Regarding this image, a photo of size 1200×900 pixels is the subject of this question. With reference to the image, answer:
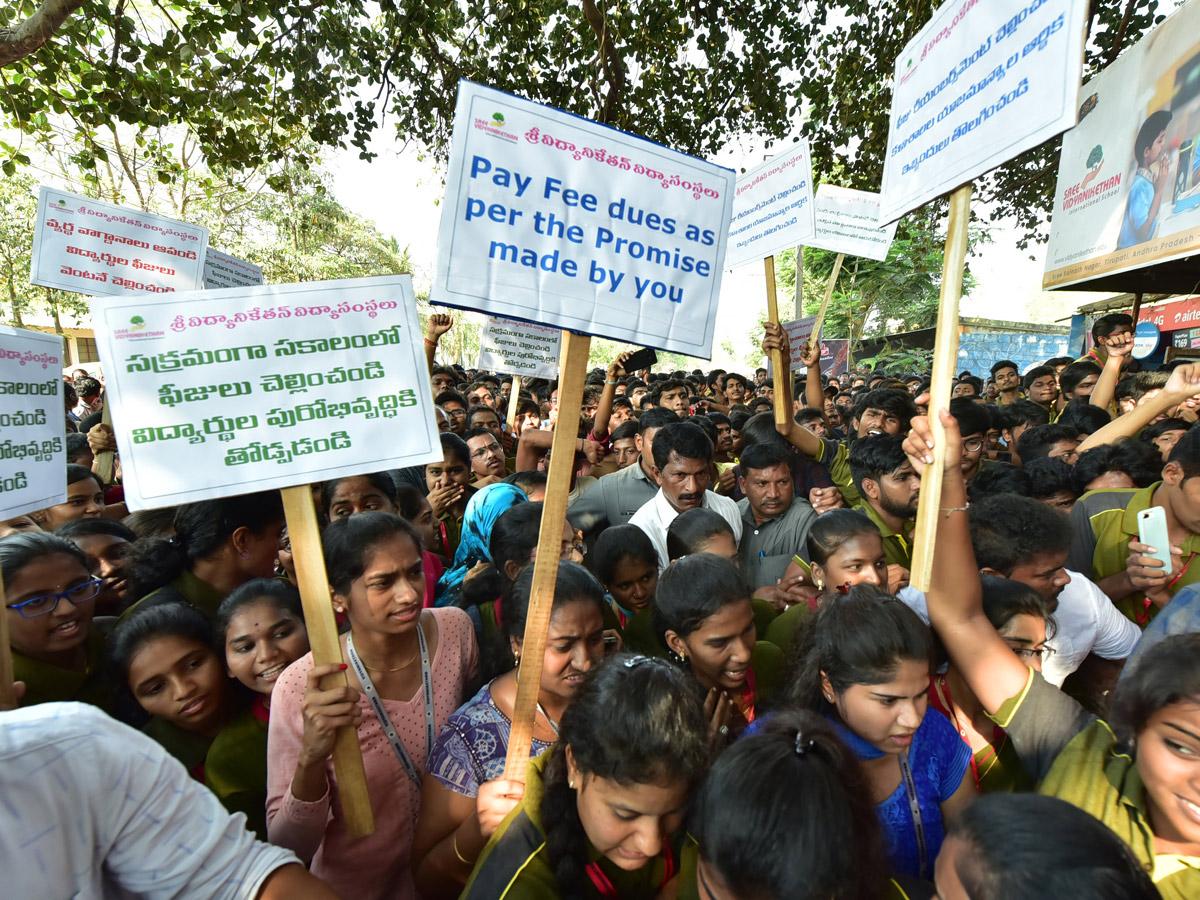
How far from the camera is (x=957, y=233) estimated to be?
1.75 meters

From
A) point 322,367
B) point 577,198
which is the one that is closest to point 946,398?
point 577,198

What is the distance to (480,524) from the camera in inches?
129

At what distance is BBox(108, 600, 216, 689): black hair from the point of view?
1.96 metres

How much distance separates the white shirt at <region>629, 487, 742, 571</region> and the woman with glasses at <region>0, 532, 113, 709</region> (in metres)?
2.23

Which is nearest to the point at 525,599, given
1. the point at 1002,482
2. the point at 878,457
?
the point at 878,457

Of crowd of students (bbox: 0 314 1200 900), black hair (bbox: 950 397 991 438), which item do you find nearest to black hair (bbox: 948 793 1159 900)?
crowd of students (bbox: 0 314 1200 900)

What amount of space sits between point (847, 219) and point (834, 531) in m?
3.47

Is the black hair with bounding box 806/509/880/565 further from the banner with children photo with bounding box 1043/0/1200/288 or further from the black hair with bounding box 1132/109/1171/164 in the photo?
the black hair with bounding box 1132/109/1171/164

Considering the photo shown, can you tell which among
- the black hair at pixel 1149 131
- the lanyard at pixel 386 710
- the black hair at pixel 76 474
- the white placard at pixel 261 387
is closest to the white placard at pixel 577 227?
the white placard at pixel 261 387

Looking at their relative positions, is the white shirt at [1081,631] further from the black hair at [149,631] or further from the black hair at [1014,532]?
the black hair at [149,631]

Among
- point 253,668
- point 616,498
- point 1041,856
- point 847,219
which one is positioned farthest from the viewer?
point 847,219

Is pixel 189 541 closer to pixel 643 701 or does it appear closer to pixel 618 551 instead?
pixel 618 551

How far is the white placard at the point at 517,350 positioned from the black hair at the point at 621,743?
159 inches

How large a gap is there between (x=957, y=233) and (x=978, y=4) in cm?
64
